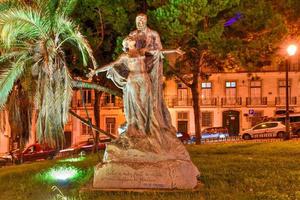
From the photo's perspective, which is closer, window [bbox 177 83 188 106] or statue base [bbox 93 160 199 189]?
statue base [bbox 93 160 199 189]

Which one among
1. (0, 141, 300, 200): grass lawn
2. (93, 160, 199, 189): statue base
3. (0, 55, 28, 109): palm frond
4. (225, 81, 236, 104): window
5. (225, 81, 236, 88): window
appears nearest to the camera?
(0, 141, 300, 200): grass lawn

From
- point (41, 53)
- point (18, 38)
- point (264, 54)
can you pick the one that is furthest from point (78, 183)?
point (264, 54)

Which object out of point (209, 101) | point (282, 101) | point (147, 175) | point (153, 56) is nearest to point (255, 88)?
point (282, 101)

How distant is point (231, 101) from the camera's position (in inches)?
2103

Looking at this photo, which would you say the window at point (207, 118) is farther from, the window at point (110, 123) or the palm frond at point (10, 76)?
the palm frond at point (10, 76)

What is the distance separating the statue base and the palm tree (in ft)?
9.07

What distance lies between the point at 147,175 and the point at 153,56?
7.65 ft

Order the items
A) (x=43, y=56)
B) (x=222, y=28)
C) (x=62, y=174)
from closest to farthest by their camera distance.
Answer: (x=43, y=56) → (x=62, y=174) → (x=222, y=28)

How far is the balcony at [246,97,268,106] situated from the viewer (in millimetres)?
53188

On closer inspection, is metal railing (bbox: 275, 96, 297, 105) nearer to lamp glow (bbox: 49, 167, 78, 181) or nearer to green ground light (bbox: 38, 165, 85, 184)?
green ground light (bbox: 38, 165, 85, 184)

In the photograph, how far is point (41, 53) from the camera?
43.8 feet

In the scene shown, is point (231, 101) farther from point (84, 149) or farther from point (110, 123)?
point (84, 149)

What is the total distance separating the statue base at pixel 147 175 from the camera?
33.7ft

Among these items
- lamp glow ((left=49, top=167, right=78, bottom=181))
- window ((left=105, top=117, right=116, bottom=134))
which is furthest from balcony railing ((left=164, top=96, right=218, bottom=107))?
lamp glow ((left=49, top=167, right=78, bottom=181))
